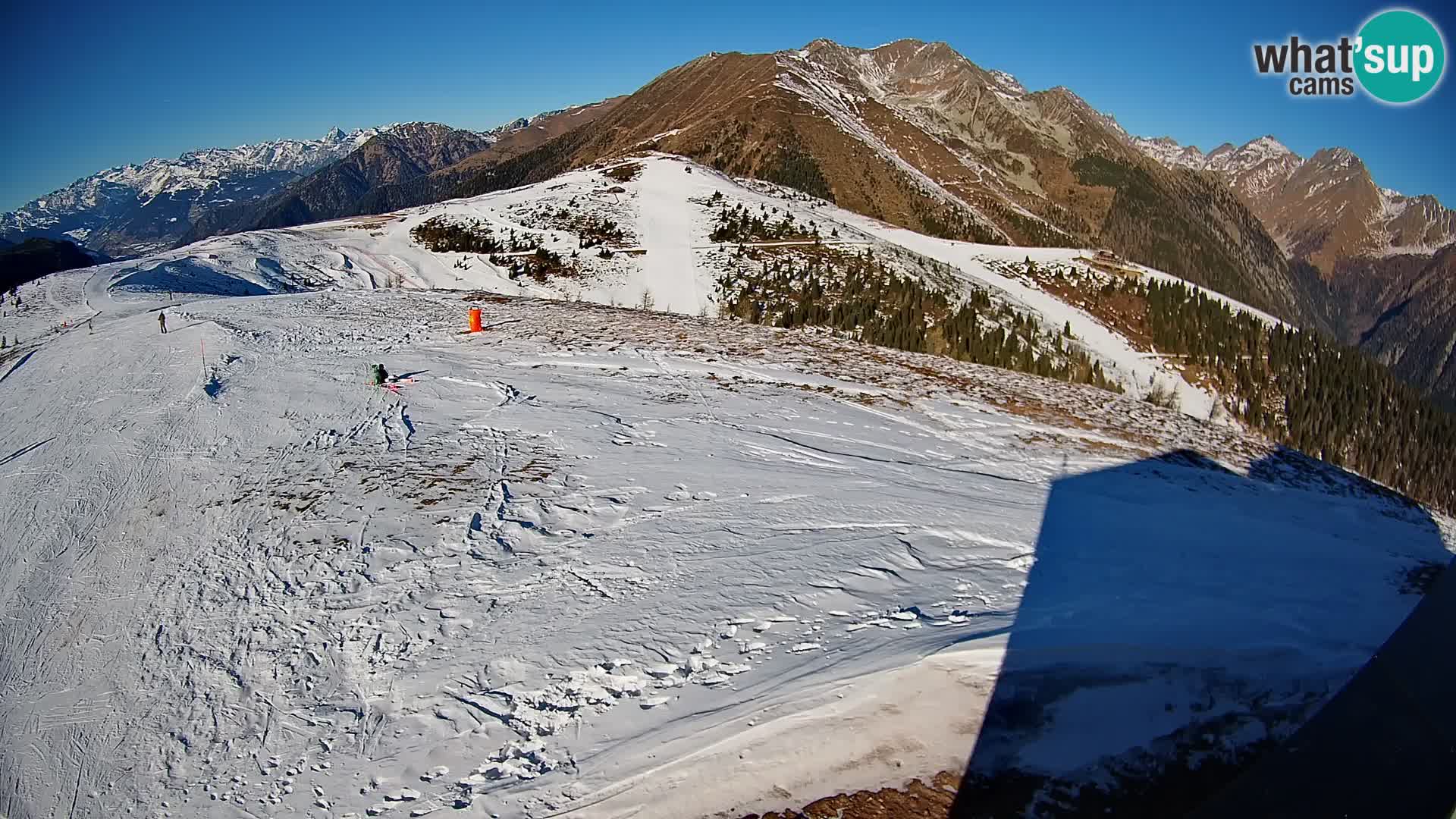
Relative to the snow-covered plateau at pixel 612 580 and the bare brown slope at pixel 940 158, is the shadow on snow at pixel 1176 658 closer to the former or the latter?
the snow-covered plateau at pixel 612 580

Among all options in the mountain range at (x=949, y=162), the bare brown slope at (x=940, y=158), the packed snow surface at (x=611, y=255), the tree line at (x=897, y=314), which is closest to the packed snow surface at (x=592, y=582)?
the tree line at (x=897, y=314)

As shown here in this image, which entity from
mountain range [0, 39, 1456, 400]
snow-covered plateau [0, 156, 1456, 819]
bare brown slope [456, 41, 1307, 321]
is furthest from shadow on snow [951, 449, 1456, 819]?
bare brown slope [456, 41, 1307, 321]

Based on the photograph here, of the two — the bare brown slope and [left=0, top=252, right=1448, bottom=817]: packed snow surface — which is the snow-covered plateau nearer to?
[left=0, top=252, right=1448, bottom=817]: packed snow surface

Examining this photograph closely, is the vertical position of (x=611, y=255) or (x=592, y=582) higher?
(x=611, y=255)

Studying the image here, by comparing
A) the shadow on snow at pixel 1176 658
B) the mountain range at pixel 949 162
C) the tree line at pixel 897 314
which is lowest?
the shadow on snow at pixel 1176 658

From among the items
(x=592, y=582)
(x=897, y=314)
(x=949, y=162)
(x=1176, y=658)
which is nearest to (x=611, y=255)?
(x=897, y=314)

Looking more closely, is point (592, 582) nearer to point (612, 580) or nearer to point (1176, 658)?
point (612, 580)
